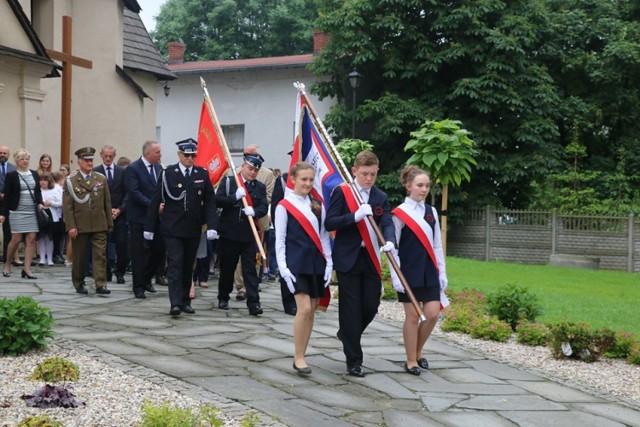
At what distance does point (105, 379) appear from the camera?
6879 mm

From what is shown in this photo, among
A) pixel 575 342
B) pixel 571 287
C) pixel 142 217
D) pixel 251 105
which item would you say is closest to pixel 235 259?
pixel 142 217

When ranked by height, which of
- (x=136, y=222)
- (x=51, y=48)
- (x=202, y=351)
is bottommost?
(x=202, y=351)

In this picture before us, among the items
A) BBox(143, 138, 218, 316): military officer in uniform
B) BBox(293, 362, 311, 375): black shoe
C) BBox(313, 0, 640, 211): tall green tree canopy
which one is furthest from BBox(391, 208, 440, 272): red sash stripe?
BBox(313, 0, 640, 211): tall green tree canopy

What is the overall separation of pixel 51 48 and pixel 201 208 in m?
11.9

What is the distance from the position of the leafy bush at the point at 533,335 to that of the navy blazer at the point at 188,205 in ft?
12.2

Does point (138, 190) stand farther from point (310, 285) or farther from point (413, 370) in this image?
point (413, 370)

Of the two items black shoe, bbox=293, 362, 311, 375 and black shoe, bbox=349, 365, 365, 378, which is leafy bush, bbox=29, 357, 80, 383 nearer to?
black shoe, bbox=293, 362, 311, 375

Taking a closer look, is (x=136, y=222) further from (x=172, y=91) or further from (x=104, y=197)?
(x=172, y=91)

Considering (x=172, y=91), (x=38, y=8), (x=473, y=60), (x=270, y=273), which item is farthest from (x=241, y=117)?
(x=270, y=273)

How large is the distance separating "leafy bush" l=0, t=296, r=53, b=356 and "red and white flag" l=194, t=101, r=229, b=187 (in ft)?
12.7

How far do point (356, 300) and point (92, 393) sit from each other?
2.52 m

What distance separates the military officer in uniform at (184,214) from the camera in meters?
10.6

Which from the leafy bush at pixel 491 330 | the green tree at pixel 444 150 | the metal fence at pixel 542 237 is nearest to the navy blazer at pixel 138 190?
the green tree at pixel 444 150

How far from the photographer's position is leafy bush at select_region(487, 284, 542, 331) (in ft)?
Answer: 37.3
